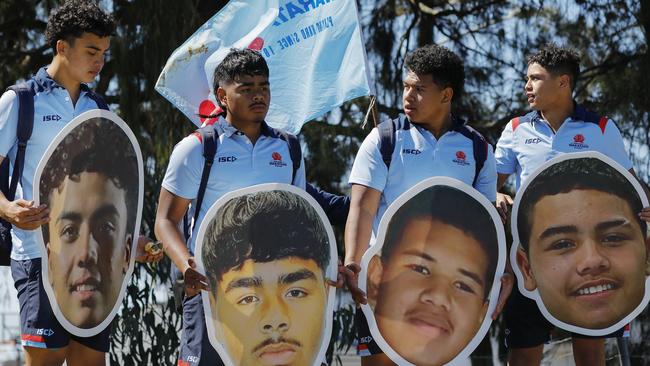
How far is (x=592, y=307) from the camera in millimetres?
5152

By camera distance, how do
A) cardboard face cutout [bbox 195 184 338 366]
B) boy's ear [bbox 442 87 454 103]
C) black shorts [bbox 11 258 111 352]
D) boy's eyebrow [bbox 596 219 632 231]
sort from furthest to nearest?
boy's eyebrow [bbox 596 219 632 231] < boy's ear [bbox 442 87 454 103] < black shorts [bbox 11 258 111 352] < cardboard face cutout [bbox 195 184 338 366]

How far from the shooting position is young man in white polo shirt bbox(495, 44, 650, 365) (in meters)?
5.38

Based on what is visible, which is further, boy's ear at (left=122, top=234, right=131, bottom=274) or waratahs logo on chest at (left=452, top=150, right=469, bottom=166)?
waratahs logo on chest at (left=452, top=150, right=469, bottom=166)

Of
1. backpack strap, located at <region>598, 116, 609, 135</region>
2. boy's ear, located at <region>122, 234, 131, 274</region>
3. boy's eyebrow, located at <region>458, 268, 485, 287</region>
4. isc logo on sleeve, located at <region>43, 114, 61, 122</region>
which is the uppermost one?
isc logo on sleeve, located at <region>43, 114, 61, 122</region>

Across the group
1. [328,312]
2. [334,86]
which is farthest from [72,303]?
[334,86]

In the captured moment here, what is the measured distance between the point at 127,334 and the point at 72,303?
3167 millimetres

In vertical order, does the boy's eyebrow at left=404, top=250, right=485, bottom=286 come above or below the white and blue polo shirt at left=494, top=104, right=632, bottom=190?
below

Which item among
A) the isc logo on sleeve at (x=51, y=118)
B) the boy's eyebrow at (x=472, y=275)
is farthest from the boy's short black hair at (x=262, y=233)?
the isc logo on sleeve at (x=51, y=118)

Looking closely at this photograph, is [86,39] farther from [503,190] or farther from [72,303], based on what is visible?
[503,190]

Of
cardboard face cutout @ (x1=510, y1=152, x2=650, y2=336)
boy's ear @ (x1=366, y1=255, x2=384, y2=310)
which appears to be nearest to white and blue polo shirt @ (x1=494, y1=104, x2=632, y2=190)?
cardboard face cutout @ (x1=510, y1=152, x2=650, y2=336)

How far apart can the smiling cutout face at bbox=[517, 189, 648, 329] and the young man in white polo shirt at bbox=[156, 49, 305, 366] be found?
3.36 ft

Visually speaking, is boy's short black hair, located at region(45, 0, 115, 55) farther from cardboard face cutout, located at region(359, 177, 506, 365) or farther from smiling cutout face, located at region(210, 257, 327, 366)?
cardboard face cutout, located at region(359, 177, 506, 365)

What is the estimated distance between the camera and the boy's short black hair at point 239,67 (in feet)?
15.7

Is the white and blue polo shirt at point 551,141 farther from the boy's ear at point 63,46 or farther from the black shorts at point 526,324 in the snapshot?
the boy's ear at point 63,46
